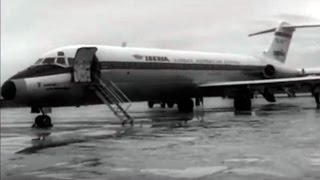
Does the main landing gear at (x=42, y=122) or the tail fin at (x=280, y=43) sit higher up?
the tail fin at (x=280, y=43)

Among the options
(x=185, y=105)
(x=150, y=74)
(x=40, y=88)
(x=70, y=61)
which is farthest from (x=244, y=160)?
(x=185, y=105)

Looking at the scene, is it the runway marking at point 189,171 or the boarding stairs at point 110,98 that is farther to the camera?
the boarding stairs at point 110,98

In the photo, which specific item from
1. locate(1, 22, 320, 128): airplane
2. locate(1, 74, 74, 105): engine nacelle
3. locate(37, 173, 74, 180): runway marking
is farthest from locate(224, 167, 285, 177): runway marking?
locate(1, 74, 74, 105): engine nacelle

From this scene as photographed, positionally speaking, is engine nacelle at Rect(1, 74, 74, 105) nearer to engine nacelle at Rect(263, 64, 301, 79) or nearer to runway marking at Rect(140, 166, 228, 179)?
runway marking at Rect(140, 166, 228, 179)

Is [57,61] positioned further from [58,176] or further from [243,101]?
[58,176]

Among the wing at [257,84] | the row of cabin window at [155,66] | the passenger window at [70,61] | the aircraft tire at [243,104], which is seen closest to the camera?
the passenger window at [70,61]

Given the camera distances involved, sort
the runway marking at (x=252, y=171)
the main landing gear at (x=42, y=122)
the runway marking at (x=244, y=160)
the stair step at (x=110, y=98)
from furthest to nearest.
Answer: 1. the stair step at (x=110, y=98)
2. the main landing gear at (x=42, y=122)
3. the runway marking at (x=244, y=160)
4. the runway marking at (x=252, y=171)

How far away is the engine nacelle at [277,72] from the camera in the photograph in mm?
36281

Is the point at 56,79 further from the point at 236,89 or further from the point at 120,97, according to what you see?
the point at 236,89

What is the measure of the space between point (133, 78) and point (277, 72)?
14.6 metres

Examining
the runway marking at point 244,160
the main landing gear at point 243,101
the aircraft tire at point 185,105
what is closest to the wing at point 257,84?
the main landing gear at point 243,101

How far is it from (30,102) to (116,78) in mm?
5203

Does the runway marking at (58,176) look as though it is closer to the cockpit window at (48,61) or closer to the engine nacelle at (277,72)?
the cockpit window at (48,61)

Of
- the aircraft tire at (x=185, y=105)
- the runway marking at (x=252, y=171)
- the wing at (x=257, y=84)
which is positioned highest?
the runway marking at (x=252, y=171)
